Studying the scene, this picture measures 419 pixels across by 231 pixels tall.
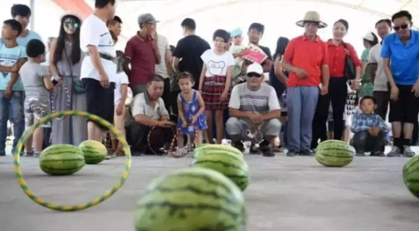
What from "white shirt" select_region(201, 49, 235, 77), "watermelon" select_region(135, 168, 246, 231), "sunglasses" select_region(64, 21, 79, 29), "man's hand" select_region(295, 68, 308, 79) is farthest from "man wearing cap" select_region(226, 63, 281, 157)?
"watermelon" select_region(135, 168, 246, 231)

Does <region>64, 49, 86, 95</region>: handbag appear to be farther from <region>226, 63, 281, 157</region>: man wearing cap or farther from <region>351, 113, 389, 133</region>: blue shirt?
<region>351, 113, 389, 133</region>: blue shirt

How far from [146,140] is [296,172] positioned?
2964 mm

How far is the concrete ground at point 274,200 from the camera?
7.23 feet

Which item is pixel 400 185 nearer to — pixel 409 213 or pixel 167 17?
pixel 409 213

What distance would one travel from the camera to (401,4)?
864 inches

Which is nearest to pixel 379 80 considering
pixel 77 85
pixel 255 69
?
pixel 255 69

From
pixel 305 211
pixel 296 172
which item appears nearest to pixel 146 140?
pixel 296 172

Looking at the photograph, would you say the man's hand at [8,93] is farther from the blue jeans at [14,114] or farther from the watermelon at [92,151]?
the watermelon at [92,151]

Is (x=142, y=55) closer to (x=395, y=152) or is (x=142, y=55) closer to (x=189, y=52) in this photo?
(x=189, y=52)

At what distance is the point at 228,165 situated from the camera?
2.81m

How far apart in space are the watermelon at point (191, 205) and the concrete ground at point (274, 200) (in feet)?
1.91

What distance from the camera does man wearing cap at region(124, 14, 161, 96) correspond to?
6.83 metres

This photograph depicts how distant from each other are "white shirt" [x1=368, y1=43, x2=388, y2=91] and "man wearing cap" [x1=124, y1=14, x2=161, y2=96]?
9.80 feet

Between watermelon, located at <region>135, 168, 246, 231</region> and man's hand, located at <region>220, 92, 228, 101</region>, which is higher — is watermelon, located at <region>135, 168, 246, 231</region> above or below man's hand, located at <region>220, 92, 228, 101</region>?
below
